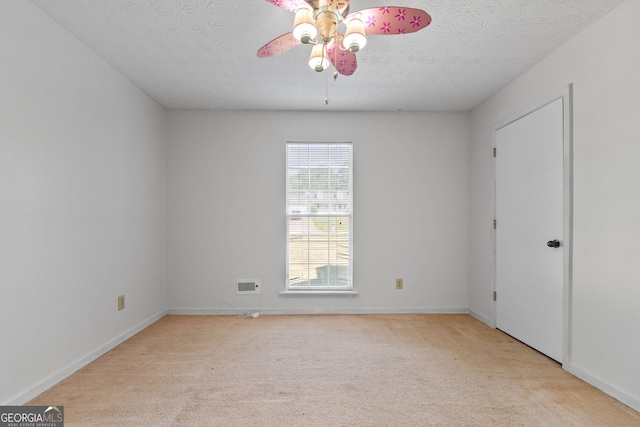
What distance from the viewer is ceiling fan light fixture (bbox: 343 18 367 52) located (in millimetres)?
1591

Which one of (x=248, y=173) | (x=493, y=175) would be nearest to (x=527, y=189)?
(x=493, y=175)

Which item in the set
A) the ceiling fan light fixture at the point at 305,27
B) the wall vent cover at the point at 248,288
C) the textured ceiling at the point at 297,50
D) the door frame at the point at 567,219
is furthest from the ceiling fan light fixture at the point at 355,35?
the wall vent cover at the point at 248,288

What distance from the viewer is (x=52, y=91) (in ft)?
7.35

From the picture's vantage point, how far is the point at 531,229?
2928 millimetres

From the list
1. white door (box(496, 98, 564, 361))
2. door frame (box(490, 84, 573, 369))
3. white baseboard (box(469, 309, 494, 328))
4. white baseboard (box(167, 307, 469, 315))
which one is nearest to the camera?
door frame (box(490, 84, 573, 369))

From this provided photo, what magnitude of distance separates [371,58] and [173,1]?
146cm

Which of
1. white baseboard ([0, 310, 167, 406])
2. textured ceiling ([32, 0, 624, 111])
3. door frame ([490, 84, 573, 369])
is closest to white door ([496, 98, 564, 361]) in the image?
door frame ([490, 84, 573, 369])

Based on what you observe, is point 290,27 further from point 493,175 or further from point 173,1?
point 493,175

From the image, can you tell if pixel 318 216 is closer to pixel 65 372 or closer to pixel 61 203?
pixel 61 203

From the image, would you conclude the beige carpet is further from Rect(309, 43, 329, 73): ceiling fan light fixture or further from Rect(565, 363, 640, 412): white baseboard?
Rect(309, 43, 329, 73): ceiling fan light fixture

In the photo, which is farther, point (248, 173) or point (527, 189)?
point (248, 173)

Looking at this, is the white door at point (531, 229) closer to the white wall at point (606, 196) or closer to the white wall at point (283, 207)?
the white wall at point (606, 196)

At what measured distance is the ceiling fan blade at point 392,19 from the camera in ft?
5.31

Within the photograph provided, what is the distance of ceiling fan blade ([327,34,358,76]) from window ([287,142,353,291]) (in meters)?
1.89
